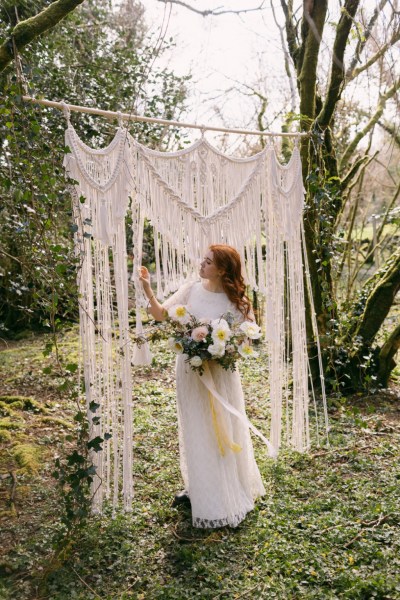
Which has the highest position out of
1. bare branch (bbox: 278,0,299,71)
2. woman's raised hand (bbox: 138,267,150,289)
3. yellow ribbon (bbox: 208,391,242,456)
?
bare branch (bbox: 278,0,299,71)

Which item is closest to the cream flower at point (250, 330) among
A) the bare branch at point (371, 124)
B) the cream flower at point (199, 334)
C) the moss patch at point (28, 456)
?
the cream flower at point (199, 334)

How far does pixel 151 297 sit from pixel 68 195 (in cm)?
69

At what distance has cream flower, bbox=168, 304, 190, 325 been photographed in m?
2.92

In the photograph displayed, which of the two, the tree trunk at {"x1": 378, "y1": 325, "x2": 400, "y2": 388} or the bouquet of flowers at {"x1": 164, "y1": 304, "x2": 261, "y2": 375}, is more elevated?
the bouquet of flowers at {"x1": 164, "y1": 304, "x2": 261, "y2": 375}

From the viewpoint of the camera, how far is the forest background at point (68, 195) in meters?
2.45

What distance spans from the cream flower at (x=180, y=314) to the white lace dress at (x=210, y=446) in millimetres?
171

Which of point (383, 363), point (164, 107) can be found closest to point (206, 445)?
point (383, 363)

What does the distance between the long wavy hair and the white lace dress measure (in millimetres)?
49

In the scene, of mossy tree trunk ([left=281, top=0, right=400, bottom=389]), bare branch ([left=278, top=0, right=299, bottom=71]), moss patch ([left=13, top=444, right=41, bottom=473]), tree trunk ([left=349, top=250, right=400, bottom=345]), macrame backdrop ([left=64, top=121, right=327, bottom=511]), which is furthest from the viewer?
bare branch ([left=278, top=0, right=299, bottom=71])

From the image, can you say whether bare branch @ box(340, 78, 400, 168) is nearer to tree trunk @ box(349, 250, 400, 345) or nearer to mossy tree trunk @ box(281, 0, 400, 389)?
mossy tree trunk @ box(281, 0, 400, 389)

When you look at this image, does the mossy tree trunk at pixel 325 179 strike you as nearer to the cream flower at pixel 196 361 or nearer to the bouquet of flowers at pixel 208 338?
the bouquet of flowers at pixel 208 338

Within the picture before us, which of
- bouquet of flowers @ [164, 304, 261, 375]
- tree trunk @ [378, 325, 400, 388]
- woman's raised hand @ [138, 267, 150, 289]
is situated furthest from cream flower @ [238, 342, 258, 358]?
tree trunk @ [378, 325, 400, 388]

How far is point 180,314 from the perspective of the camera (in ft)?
9.59

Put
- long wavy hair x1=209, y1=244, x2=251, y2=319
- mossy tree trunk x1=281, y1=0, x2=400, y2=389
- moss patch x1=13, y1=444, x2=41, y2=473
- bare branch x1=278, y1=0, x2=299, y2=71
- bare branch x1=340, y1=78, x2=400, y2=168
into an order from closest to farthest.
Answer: long wavy hair x1=209, y1=244, x2=251, y2=319 < moss patch x1=13, y1=444, x2=41, y2=473 < mossy tree trunk x1=281, y1=0, x2=400, y2=389 < bare branch x1=278, y1=0, x2=299, y2=71 < bare branch x1=340, y1=78, x2=400, y2=168
